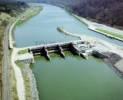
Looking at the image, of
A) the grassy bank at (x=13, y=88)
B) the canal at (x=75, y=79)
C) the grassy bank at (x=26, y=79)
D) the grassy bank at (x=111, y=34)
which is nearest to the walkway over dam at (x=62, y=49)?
the canal at (x=75, y=79)

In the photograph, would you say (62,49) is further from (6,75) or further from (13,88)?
(13,88)

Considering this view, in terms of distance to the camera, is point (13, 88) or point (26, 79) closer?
point (13, 88)

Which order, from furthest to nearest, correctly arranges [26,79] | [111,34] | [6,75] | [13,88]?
[111,34], [26,79], [6,75], [13,88]

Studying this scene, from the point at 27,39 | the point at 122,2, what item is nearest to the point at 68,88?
the point at 27,39

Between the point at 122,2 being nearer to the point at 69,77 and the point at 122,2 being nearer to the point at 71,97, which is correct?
the point at 69,77

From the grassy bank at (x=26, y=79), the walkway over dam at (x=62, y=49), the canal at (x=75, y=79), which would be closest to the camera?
the grassy bank at (x=26, y=79)

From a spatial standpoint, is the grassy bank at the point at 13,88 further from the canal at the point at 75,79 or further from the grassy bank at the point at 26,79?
the canal at the point at 75,79

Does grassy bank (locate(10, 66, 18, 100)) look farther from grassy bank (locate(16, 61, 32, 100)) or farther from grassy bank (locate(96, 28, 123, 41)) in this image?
grassy bank (locate(96, 28, 123, 41))

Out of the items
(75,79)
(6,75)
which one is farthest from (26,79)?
(75,79)

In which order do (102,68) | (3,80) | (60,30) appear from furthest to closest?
1. (60,30)
2. (102,68)
3. (3,80)
